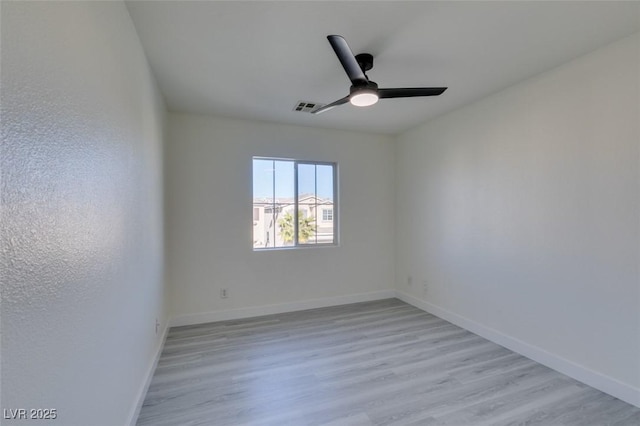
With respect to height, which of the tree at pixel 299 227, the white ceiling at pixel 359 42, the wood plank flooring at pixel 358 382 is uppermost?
the white ceiling at pixel 359 42

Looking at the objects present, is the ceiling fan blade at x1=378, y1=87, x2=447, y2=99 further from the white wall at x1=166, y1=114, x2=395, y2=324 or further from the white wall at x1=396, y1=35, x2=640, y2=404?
the white wall at x1=166, y1=114, x2=395, y2=324

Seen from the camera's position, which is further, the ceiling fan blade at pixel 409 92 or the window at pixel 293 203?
the window at pixel 293 203

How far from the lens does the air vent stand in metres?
3.13

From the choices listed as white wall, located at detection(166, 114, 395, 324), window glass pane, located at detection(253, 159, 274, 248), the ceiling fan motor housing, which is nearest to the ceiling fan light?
the ceiling fan motor housing

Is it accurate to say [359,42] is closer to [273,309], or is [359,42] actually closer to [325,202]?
[325,202]

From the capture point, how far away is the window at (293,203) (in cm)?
383

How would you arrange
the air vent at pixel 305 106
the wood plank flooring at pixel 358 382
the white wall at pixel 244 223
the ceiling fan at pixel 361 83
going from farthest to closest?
the white wall at pixel 244 223
the air vent at pixel 305 106
the wood plank flooring at pixel 358 382
the ceiling fan at pixel 361 83

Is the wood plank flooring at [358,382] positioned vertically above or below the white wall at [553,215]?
below

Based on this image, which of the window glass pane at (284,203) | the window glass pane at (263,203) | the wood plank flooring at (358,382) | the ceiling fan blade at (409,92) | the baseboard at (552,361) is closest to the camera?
the wood plank flooring at (358,382)

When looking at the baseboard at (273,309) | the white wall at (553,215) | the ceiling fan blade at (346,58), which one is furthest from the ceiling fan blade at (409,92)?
the baseboard at (273,309)

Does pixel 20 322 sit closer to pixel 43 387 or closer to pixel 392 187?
pixel 43 387

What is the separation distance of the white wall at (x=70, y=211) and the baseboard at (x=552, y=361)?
10.3 ft

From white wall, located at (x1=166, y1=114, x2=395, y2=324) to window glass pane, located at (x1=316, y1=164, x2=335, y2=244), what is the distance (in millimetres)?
151

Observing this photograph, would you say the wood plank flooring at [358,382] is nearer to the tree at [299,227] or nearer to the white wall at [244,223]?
the white wall at [244,223]
